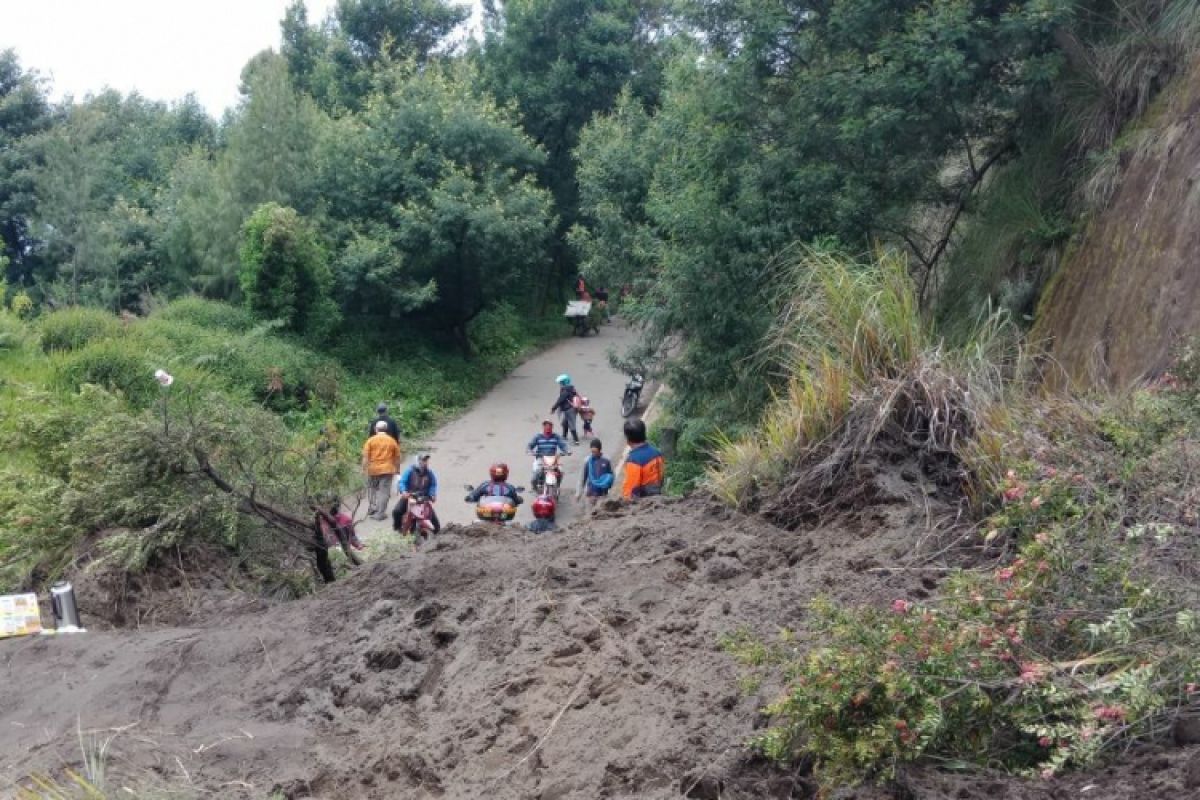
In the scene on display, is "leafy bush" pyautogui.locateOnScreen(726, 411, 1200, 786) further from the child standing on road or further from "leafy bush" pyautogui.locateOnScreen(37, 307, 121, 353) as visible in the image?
"leafy bush" pyautogui.locateOnScreen(37, 307, 121, 353)

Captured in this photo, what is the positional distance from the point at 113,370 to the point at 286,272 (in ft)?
20.2

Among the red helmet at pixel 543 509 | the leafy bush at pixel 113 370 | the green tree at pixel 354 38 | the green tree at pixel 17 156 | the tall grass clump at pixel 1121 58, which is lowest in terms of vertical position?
the red helmet at pixel 543 509

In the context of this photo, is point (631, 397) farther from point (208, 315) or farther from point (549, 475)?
point (208, 315)

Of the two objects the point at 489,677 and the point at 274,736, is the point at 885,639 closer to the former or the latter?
the point at 489,677

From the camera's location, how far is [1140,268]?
355 inches

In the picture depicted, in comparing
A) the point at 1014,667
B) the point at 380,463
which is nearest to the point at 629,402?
the point at 380,463

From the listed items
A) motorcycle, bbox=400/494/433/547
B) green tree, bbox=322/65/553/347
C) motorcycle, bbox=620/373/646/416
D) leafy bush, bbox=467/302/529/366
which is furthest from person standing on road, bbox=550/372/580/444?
leafy bush, bbox=467/302/529/366

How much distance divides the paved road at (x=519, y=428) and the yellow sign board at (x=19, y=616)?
6687 mm

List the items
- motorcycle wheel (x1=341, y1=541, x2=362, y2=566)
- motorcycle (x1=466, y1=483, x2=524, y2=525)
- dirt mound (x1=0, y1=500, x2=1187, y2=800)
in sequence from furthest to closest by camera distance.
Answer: motorcycle (x1=466, y1=483, x2=524, y2=525) < motorcycle wheel (x1=341, y1=541, x2=362, y2=566) < dirt mound (x1=0, y1=500, x2=1187, y2=800)

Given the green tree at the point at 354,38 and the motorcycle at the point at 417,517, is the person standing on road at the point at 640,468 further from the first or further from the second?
the green tree at the point at 354,38

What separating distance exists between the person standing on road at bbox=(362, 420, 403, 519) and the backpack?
3.79 metres

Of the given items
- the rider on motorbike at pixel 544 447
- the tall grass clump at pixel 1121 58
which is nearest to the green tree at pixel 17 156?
the rider on motorbike at pixel 544 447

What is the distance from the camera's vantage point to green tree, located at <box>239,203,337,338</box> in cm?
2416

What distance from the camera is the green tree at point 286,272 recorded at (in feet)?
79.3
